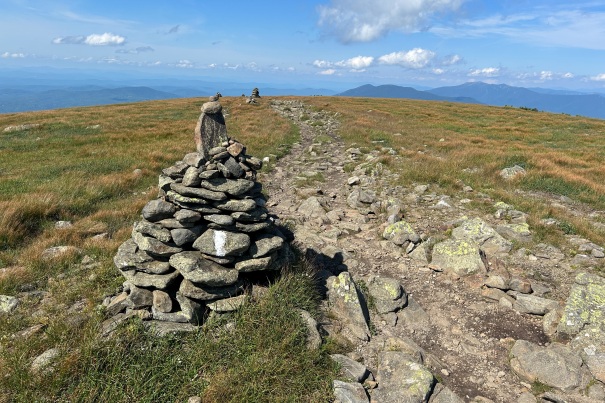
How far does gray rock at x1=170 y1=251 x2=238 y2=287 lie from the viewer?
653 centimetres

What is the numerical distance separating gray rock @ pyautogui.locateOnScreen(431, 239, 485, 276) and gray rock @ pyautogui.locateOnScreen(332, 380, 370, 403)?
5.20 metres

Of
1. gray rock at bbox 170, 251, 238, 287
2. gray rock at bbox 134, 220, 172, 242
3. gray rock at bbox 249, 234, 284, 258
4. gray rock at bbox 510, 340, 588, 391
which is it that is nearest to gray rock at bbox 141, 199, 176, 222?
gray rock at bbox 134, 220, 172, 242

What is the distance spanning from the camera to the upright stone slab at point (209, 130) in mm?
7602

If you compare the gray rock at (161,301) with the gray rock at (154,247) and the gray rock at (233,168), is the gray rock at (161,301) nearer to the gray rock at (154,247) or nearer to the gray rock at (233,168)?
the gray rock at (154,247)

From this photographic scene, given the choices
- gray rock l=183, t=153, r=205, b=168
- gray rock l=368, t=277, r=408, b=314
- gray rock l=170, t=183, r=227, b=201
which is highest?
gray rock l=183, t=153, r=205, b=168

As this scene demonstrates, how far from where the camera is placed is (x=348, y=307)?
7.79 meters

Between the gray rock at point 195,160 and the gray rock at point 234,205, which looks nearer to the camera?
the gray rock at point 234,205

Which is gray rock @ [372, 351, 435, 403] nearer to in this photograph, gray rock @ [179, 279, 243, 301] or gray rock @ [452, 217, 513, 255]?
gray rock @ [179, 279, 243, 301]

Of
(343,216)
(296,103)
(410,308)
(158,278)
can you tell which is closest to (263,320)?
(158,278)

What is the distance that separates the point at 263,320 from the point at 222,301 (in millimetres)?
973

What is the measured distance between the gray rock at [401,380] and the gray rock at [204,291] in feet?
10.8

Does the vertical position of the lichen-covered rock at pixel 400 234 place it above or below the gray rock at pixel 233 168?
below

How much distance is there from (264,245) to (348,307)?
7.98ft

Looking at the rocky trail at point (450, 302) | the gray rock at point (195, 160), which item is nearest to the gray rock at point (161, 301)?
the gray rock at point (195, 160)
